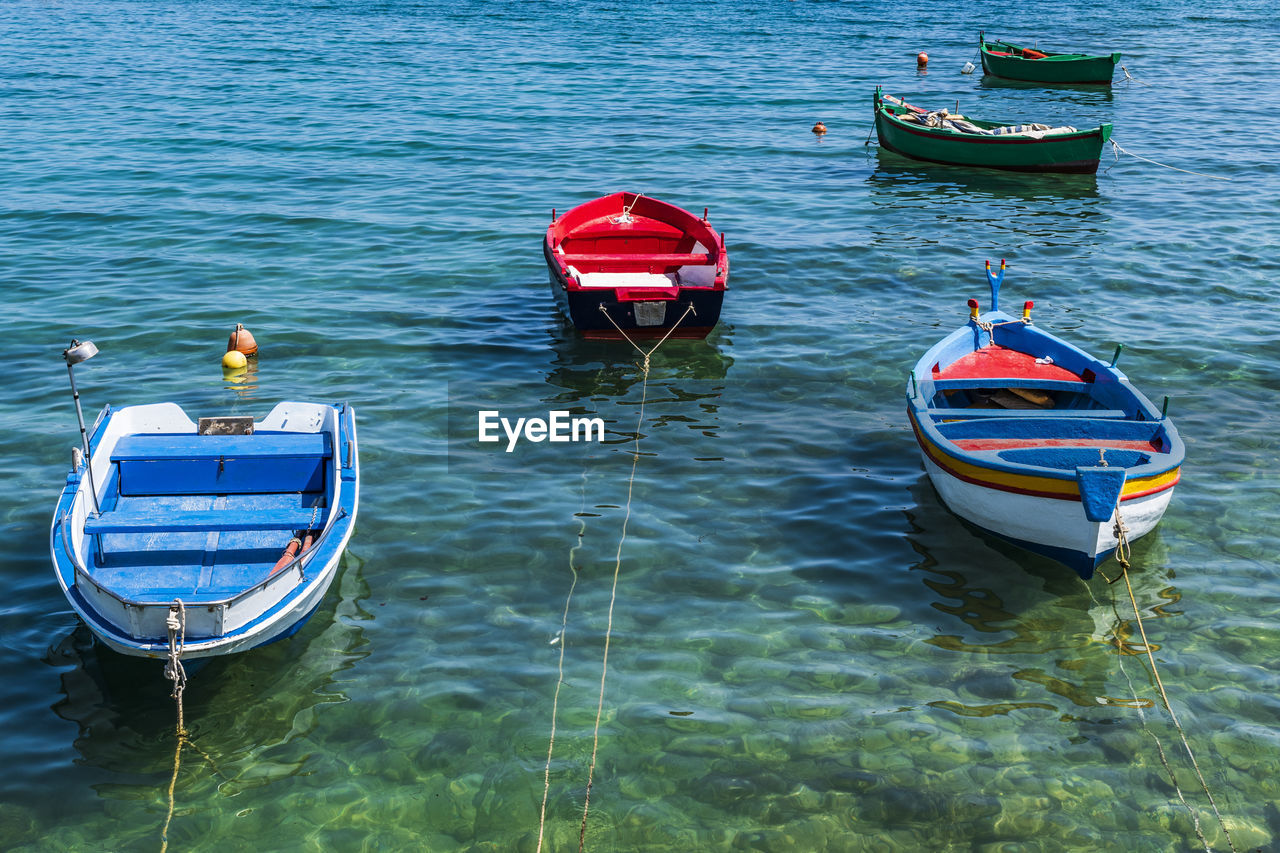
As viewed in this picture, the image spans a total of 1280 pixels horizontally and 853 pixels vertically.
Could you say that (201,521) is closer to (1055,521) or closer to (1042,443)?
(1055,521)

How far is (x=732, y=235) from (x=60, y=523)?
16.1m

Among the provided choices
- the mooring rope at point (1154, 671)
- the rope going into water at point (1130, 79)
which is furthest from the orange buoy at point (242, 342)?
the rope going into water at point (1130, 79)

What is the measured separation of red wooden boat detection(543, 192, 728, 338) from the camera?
16781mm

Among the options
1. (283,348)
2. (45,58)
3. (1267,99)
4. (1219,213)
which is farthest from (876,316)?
(45,58)

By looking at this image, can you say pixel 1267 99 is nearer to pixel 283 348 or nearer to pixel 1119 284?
pixel 1119 284

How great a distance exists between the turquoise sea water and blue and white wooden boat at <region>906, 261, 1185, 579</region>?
0.71 m

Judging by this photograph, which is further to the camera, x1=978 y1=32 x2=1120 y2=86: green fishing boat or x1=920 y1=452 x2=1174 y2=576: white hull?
x1=978 y1=32 x2=1120 y2=86: green fishing boat

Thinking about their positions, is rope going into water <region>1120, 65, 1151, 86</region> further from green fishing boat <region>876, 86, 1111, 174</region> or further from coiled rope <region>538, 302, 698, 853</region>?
coiled rope <region>538, 302, 698, 853</region>

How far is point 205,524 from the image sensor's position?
10648mm

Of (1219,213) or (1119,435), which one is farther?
(1219,213)

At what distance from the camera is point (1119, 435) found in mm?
11922

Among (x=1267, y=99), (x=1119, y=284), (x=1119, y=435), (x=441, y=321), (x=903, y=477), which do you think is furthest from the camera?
(x=1267, y=99)

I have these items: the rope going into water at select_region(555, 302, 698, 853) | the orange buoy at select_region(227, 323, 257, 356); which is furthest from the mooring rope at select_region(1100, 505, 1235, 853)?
the orange buoy at select_region(227, 323, 257, 356)

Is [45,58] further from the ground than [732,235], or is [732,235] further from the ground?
[45,58]
